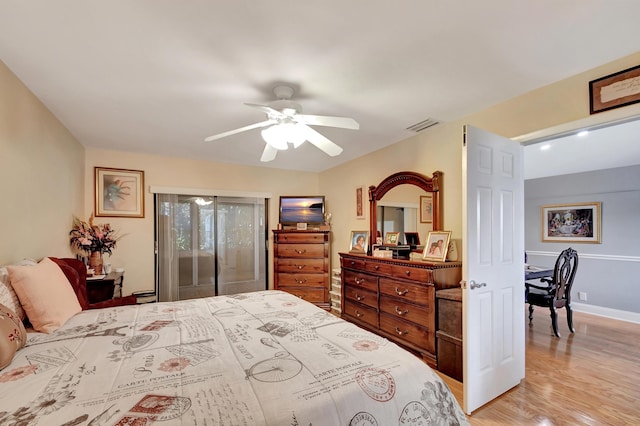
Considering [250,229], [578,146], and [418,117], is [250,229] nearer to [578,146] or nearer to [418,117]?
[418,117]

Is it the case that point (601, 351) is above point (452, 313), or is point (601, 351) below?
below

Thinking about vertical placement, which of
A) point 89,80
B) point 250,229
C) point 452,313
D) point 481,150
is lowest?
point 452,313

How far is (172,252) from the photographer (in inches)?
169

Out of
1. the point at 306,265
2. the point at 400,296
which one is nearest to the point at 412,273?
the point at 400,296

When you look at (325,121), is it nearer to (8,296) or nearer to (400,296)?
(400,296)

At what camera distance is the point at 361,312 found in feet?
11.5

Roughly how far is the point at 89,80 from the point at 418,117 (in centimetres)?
271

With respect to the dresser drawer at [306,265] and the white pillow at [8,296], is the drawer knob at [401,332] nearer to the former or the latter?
the dresser drawer at [306,265]

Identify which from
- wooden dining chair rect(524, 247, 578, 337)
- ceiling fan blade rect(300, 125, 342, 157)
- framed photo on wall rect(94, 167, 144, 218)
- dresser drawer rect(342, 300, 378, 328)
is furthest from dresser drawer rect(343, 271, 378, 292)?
framed photo on wall rect(94, 167, 144, 218)

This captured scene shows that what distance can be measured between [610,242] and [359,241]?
3937mm

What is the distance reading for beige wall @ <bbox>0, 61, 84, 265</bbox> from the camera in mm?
1919

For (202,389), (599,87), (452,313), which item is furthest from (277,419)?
(599,87)

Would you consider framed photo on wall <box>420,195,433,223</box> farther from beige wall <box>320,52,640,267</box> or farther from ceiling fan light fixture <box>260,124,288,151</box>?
ceiling fan light fixture <box>260,124,288,151</box>

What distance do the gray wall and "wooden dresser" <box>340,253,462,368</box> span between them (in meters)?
3.40
